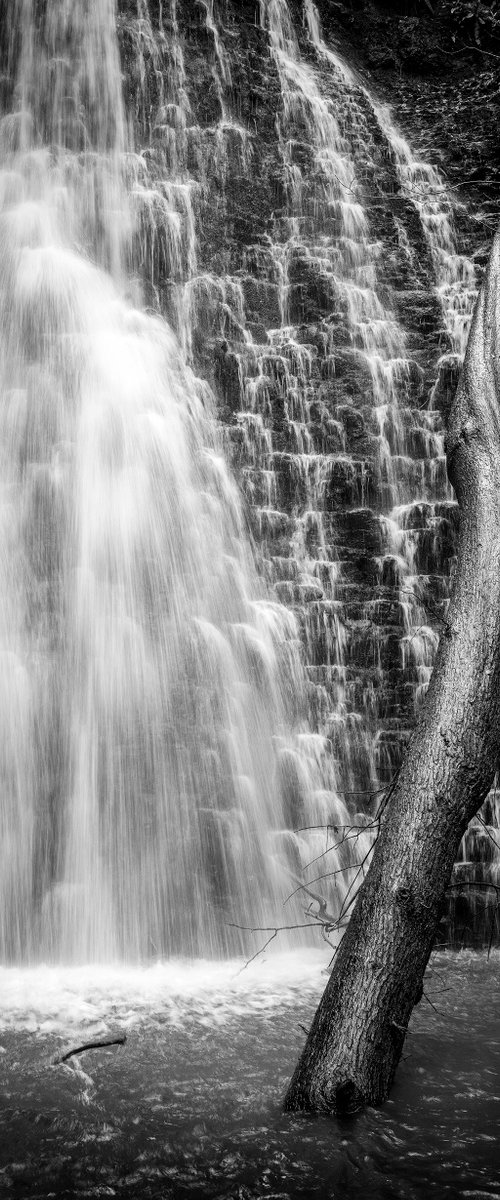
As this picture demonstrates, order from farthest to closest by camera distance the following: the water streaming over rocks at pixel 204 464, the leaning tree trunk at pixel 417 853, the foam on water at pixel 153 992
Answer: the water streaming over rocks at pixel 204 464 → the foam on water at pixel 153 992 → the leaning tree trunk at pixel 417 853

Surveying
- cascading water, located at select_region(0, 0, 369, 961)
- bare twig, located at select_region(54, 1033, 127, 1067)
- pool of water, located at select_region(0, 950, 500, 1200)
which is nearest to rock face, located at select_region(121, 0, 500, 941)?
cascading water, located at select_region(0, 0, 369, 961)

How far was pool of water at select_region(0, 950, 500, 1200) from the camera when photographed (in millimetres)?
3014

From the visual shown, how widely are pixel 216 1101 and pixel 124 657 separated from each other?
14.1ft

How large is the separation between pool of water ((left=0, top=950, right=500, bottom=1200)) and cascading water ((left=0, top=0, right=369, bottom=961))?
3.09ft

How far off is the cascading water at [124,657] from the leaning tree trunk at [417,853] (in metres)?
3.45

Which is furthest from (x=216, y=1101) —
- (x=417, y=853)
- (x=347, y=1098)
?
(x=417, y=853)

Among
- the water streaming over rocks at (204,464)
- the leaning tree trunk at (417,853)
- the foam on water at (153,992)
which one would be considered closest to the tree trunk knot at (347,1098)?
the leaning tree trunk at (417,853)

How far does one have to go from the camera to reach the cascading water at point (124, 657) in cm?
665

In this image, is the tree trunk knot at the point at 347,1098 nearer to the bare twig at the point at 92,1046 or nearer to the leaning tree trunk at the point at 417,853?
the leaning tree trunk at the point at 417,853

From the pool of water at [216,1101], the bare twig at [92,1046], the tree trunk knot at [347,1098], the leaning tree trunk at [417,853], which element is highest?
the leaning tree trunk at [417,853]

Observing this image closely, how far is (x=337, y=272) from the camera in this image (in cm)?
1254

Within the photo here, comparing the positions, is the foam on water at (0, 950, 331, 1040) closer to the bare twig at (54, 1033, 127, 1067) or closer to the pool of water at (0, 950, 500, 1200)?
the pool of water at (0, 950, 500, 1200)

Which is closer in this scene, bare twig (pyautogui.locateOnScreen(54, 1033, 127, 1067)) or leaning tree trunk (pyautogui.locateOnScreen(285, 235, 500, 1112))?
leaning tree trunk (pyautogui.locateOnScreen(285, 235, 500, 1112))

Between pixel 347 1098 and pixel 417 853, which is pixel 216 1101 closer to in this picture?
pixel 347 1098
